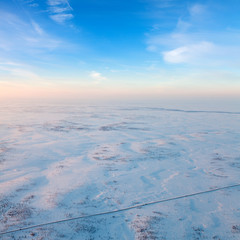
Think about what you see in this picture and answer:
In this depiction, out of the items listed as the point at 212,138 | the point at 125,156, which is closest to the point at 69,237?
the point at 125,156

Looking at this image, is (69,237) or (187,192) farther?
(187,192)

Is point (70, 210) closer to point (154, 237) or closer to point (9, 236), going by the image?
point (9, 236)

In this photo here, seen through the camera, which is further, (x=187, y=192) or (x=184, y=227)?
(x=187, y=192)

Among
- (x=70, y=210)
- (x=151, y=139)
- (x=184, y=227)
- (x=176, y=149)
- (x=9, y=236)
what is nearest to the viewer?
(x=9, y=236)

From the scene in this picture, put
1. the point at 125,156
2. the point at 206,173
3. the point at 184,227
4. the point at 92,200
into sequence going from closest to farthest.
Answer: the point at 184,227
the point at 92,200
the point at 206,173
the point at 125,156

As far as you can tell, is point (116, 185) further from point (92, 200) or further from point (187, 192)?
point (187, 192)

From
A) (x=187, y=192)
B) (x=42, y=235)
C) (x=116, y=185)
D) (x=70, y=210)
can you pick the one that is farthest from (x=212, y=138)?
(x=42, y=235)
